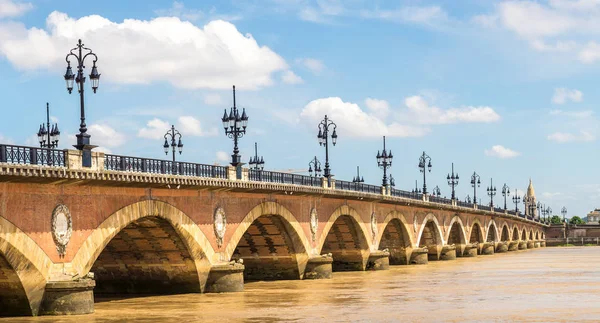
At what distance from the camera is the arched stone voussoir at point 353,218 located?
50812mm

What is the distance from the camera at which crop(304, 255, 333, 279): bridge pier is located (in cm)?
4806

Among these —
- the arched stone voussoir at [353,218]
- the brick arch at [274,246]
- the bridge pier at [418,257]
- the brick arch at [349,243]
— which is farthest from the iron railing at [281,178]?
the bridge pier at [418,257]

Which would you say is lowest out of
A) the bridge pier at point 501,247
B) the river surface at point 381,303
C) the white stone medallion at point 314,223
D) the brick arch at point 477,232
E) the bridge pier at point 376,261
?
the bridge pier at point 501,247

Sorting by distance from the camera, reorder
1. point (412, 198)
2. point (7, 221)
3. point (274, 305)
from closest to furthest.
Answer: point (7, 221)
point (274, 305)
point (412, 198)

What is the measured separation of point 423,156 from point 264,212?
39.4 metres

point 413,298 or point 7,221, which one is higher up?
point 7,221

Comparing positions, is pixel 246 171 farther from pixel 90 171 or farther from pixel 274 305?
pixel 90 171

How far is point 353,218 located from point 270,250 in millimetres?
9853

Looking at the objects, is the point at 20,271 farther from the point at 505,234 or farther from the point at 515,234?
the point at 515,234

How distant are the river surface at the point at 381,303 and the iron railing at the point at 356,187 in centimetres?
810

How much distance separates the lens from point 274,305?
3272 centimetres

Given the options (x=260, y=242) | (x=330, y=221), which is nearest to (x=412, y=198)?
(x=330, y=221)

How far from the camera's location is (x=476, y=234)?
10281cm

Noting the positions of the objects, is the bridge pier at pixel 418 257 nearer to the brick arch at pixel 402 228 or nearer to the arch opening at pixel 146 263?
the brick arch at pixel 402 228
